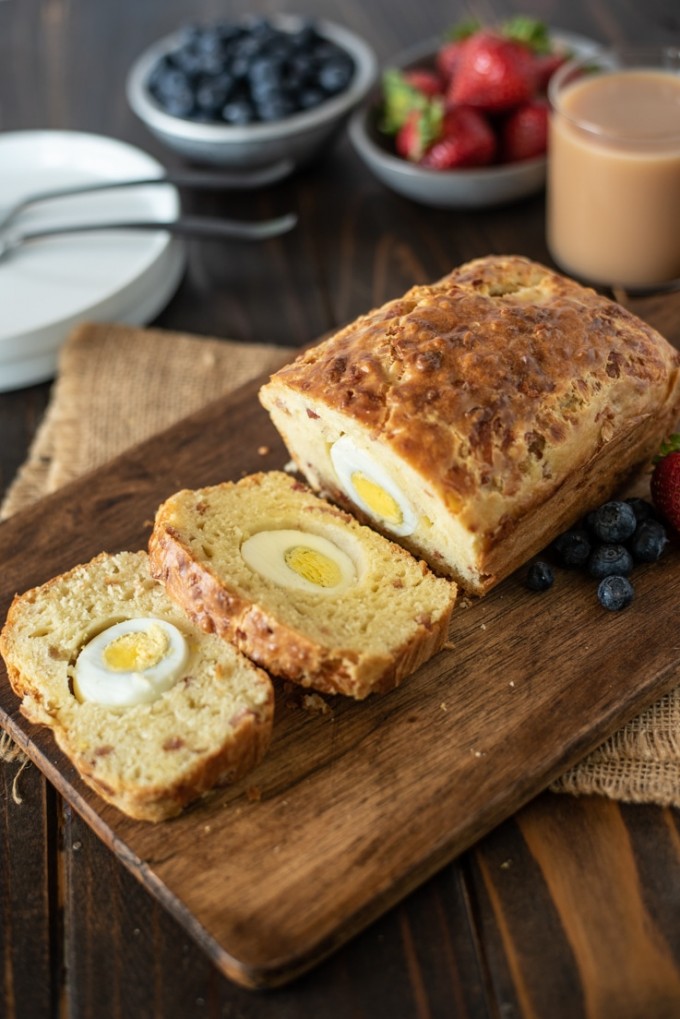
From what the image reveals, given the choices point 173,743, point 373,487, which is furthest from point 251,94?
point 173,743

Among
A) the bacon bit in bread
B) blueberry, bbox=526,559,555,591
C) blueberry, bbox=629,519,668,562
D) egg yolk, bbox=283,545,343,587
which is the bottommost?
blueberry, bbox=526,559,555,591

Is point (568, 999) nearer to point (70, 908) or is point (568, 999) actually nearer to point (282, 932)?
point (282, 932)

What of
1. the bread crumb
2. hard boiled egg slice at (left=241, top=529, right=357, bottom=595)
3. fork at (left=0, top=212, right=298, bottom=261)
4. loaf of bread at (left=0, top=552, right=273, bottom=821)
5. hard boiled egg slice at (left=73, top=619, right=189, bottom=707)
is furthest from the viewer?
fork at (left=0, top=212, right=298, bottom=261)

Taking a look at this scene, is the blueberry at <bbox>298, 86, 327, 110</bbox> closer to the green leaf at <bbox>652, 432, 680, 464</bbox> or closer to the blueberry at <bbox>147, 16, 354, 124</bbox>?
the blueberry at <bbox>147, 16, 354, 124</bbox>

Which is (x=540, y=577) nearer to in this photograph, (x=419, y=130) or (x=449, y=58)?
(x=419, y=130)

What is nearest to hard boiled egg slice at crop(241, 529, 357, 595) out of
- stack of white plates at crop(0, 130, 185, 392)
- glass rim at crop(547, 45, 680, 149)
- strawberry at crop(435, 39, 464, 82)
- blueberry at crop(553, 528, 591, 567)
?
blueberry at crop(553, 528, 591, 567)

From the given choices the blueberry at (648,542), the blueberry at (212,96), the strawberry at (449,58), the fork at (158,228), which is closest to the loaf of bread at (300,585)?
the blueberry at (648,542)

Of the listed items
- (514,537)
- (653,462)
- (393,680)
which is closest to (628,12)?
(653,462)
